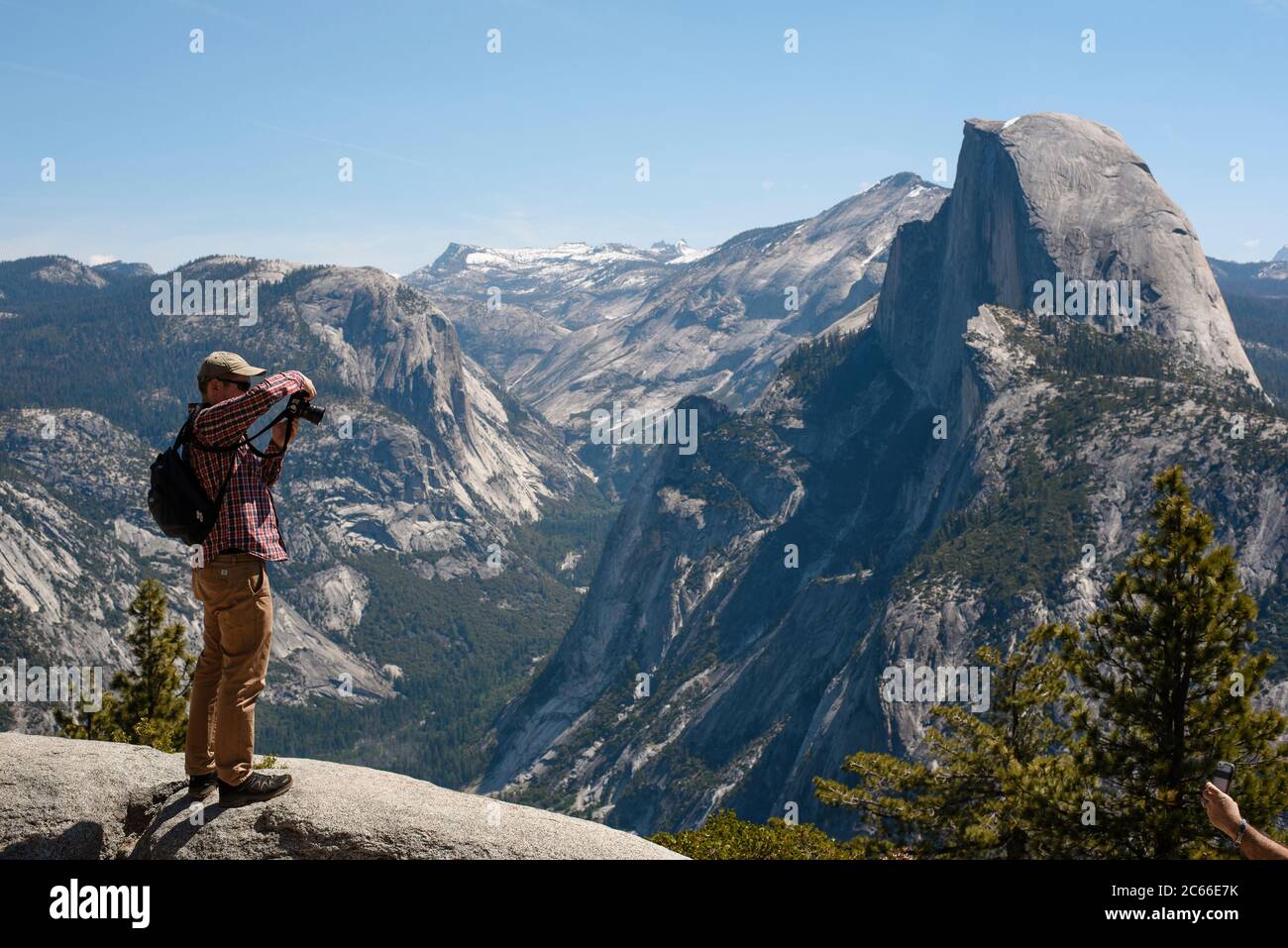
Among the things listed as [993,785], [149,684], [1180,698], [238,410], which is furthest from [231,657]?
[149,684]

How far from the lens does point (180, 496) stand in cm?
1301

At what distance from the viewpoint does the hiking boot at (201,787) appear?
1393cm

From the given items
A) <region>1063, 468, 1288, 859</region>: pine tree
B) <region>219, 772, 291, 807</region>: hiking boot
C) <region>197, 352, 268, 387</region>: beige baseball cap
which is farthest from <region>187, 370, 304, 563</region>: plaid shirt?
<region>1063, 468, 1288, 859</region>: pine tree

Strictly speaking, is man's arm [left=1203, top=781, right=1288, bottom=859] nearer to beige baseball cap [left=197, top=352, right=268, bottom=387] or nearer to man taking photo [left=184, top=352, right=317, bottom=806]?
man taking photo [left=184, top=352, right=317, bottom=806]

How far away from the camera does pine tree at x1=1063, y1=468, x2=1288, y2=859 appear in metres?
22.8

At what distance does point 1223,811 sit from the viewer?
10664 millimetres

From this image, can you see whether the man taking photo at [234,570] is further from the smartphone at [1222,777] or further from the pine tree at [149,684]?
the pine tree at [149,684]

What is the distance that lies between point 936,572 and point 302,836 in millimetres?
134511

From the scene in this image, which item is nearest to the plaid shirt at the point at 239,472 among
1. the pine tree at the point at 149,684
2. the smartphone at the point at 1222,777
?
the smartphone at the point at 1222,777

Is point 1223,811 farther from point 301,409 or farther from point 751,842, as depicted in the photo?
point 751,842

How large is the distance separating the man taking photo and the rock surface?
1.91 ft
